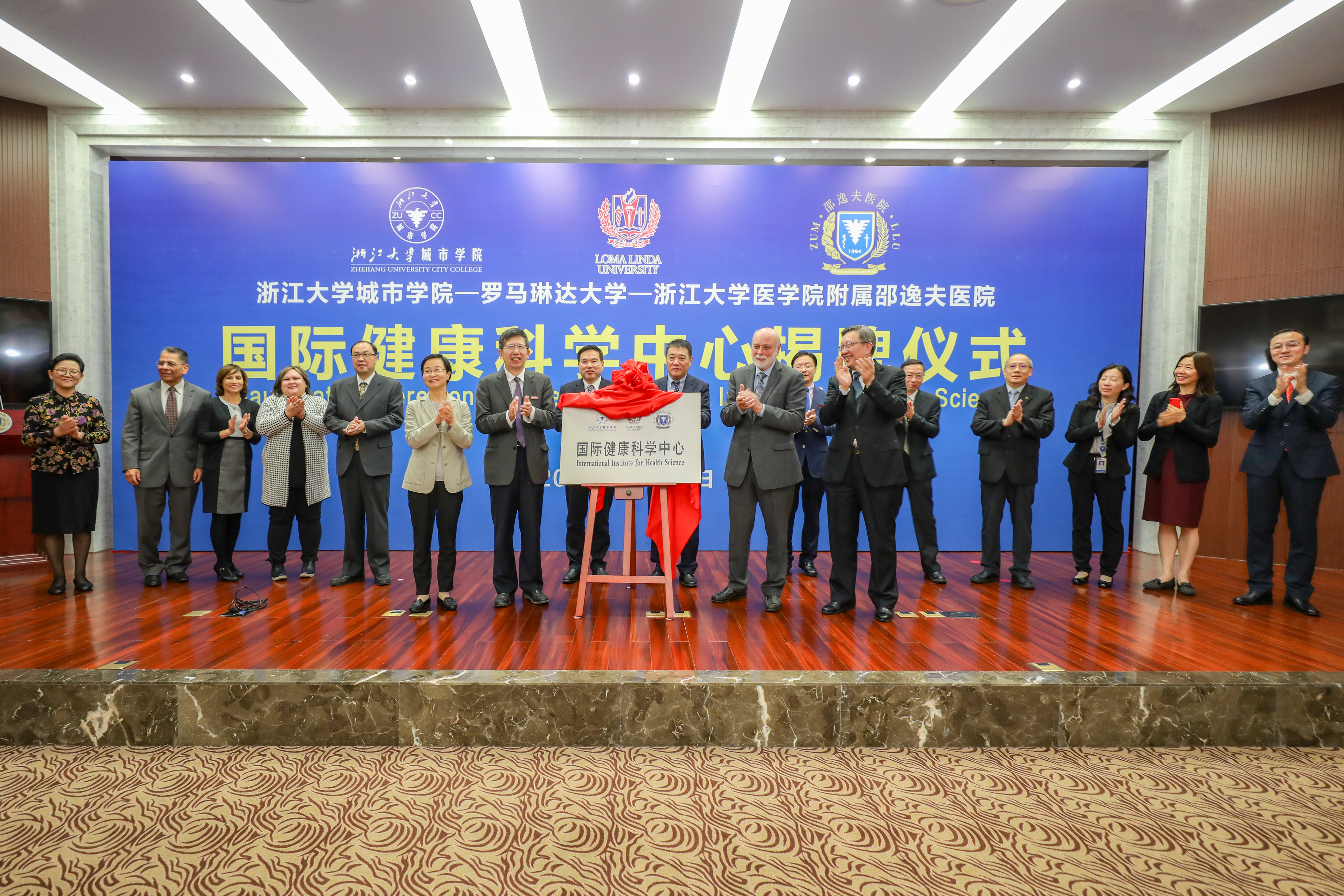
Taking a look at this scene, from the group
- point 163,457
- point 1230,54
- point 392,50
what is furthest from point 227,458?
point 1230,54

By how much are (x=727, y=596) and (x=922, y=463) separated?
1.78 m

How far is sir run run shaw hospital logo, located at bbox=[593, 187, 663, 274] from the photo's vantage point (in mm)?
5910

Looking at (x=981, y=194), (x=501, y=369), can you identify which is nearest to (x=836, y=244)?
(x=981, y=194)

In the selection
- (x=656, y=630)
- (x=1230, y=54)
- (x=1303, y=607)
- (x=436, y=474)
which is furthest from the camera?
(x=1230, y=54)

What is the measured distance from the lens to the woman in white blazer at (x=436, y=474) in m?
3.68

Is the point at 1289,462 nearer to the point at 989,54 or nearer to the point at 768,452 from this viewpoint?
the point at 768,452

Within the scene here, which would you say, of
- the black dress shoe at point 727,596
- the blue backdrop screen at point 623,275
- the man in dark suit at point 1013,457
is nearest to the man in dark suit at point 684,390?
the black dress shoe at point 727,596

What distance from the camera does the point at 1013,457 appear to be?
459cm

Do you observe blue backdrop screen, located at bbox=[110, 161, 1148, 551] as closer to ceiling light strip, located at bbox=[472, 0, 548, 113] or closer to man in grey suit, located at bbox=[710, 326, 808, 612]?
ceiling light strip, located at bbox=[472, 0, 548, 113]

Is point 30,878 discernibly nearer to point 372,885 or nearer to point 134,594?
point 372,885

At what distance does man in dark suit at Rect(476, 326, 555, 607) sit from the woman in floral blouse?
2.54 meters

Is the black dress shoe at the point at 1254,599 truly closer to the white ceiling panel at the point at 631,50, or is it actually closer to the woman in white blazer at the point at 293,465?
the white ceiling panel at the point at 631,50

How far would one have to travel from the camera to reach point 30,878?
1785 mm

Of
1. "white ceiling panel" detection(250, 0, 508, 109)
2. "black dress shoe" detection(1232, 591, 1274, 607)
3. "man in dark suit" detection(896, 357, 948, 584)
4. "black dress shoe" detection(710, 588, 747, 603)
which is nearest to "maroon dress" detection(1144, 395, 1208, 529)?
"black dress shoe" detection(1232, 591, 1274, 607)
